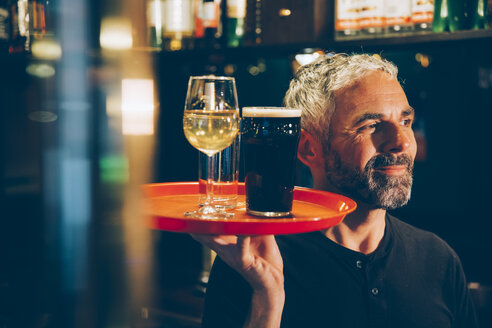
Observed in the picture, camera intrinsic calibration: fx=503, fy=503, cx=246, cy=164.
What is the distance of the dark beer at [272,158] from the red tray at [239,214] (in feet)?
0.12

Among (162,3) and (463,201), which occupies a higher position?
(162,3)

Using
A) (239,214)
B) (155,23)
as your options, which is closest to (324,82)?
(239,214)

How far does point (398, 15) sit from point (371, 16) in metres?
0.11

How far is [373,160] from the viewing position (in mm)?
1433

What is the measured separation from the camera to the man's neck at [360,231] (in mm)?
1479

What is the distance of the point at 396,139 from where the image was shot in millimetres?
1382

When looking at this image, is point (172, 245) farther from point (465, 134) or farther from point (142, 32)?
point (465, 134)

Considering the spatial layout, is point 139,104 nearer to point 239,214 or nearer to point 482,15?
point 482,15

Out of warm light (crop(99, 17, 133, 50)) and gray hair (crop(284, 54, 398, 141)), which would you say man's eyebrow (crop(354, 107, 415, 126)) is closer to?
gray hair (crop(284, 54, 398, 141))

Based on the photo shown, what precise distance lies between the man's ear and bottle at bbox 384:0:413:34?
30.5 inches

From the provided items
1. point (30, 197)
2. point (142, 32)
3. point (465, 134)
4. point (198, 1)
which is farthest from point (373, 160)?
point (30, 197)

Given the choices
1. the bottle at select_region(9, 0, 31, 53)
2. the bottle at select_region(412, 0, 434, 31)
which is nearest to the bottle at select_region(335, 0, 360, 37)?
the bottle at select_region(412, 0, 434, 31)

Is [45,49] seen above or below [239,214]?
above

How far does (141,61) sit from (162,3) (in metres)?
0.40
